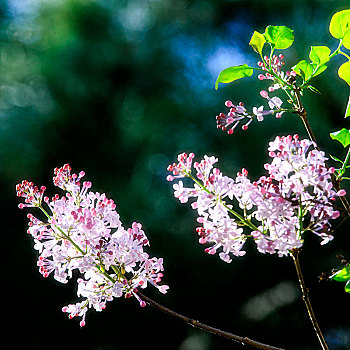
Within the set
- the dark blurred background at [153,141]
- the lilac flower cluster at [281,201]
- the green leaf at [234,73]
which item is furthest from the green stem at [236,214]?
the dark blurred background at [153,141]

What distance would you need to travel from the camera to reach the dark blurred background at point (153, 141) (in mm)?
1989

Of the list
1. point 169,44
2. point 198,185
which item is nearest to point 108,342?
point 169,44

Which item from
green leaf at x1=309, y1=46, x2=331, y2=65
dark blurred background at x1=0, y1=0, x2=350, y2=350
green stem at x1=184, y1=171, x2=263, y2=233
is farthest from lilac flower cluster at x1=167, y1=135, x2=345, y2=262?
dark blurred background at x1=0, y1=0, x2=350, y2=350

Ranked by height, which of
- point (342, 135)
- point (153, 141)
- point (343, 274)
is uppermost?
point (153, 141)

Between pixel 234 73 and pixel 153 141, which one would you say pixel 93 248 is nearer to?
pixel 234 73

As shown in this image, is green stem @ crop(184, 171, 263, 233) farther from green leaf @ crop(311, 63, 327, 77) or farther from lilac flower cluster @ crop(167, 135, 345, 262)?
green leaf @ crop(311, 63, 327, 77)

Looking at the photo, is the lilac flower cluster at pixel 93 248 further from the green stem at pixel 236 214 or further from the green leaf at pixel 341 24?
the green leaf at pixel 341 24

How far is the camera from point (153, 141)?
2.21 metres

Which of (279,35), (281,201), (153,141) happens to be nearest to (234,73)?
(279,35)

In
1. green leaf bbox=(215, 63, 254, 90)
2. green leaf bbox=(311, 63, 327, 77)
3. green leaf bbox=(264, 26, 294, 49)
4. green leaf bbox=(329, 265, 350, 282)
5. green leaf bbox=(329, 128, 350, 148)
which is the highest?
green leaf bbox=(264, 26, 294, 49)

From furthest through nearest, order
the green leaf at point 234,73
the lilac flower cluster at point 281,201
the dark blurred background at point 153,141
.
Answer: the dark blurred background at point 153,141 → the green leaf at point 234,73 → the lilac flower cluster at point 281,201

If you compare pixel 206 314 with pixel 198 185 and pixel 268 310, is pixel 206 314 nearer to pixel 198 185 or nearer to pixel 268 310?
pixel 268 310

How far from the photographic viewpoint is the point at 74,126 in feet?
7.68

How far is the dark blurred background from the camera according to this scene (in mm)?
1989
